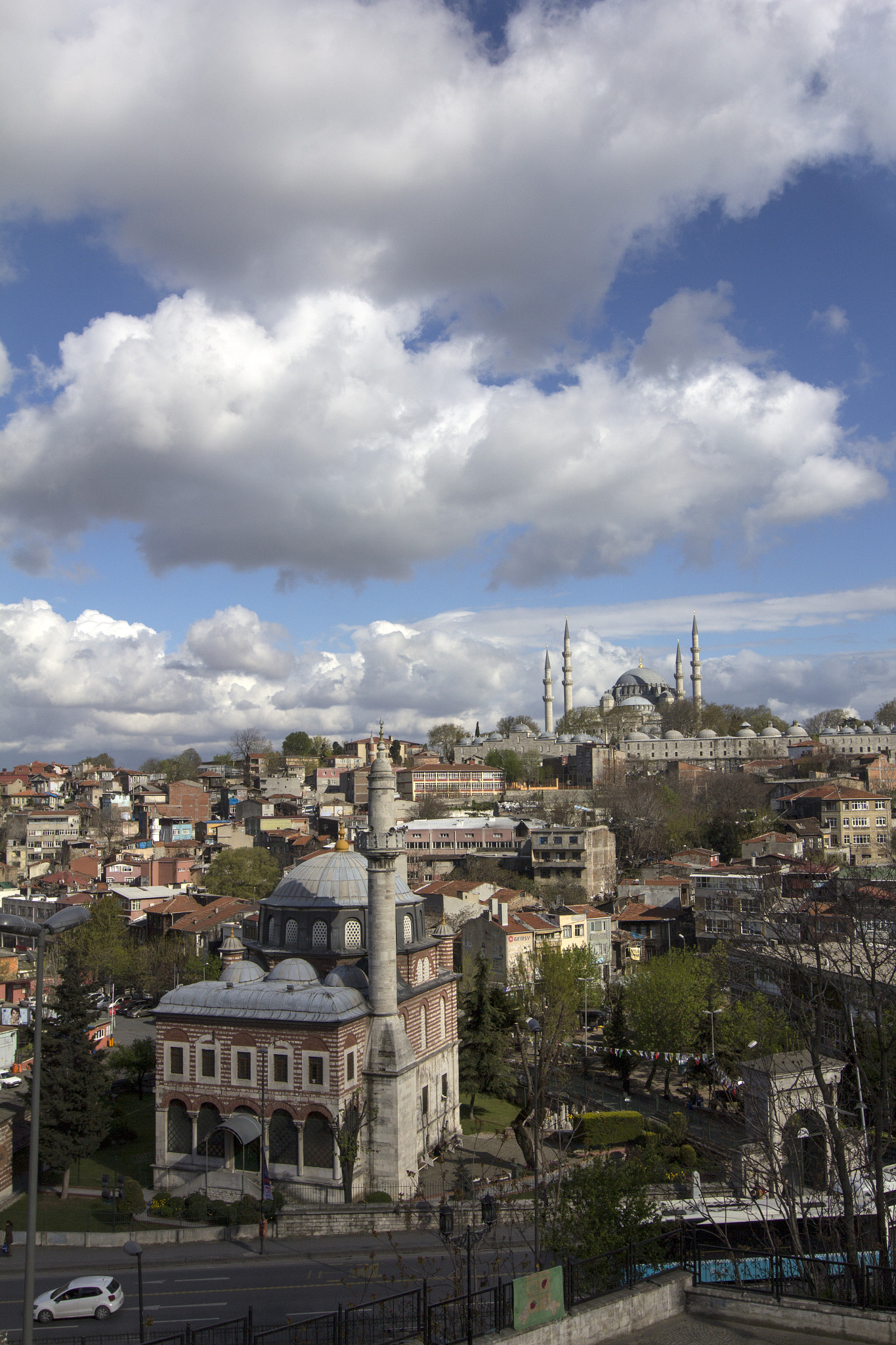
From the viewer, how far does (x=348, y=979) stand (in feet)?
77.2

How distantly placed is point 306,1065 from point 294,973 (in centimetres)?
289

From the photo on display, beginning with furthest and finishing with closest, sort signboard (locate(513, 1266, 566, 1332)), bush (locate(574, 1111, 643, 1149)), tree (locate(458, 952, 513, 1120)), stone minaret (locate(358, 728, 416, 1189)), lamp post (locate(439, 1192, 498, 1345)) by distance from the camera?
tree (locate(458, 952, 513, 1120)) → bush (locate(574, 1111, 643, 1149)) → stone minaret (locate(358, 728, 416, 1189)) → lamp post (locate(439, 1192, 498, 1345)) → signboard (locate(513, 1266, 566, 1332))

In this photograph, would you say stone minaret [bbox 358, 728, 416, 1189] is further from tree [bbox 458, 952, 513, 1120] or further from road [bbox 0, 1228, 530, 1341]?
tree [bbox 458, 952, 513, 1120]

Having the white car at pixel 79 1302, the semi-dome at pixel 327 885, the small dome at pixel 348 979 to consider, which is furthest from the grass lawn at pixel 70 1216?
the semi-dome at pixel 327 885

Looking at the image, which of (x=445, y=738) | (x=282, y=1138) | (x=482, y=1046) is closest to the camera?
(x=282, y=1138)

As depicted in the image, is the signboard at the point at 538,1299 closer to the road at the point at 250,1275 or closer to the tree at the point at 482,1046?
the road at the point at 250,1275

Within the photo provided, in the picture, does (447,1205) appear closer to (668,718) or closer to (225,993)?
(225,993)

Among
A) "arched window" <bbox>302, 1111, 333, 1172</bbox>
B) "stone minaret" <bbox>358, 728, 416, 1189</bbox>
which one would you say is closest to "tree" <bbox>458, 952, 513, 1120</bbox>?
"stone minaret" <bbox>358, 728, 416, 1189</bbox>

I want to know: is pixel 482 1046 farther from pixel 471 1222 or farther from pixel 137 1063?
pixel 137 1063

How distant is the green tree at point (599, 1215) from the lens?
12.2m

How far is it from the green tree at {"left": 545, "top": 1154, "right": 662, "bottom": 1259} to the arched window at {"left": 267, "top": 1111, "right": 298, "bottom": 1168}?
30.5ft

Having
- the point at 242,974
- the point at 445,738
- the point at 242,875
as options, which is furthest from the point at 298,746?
the point at 242,974

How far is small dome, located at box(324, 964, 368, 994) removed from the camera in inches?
918

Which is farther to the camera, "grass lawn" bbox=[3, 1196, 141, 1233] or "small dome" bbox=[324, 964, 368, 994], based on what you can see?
"small dome" bbox=[324, 964, 368, 994]
